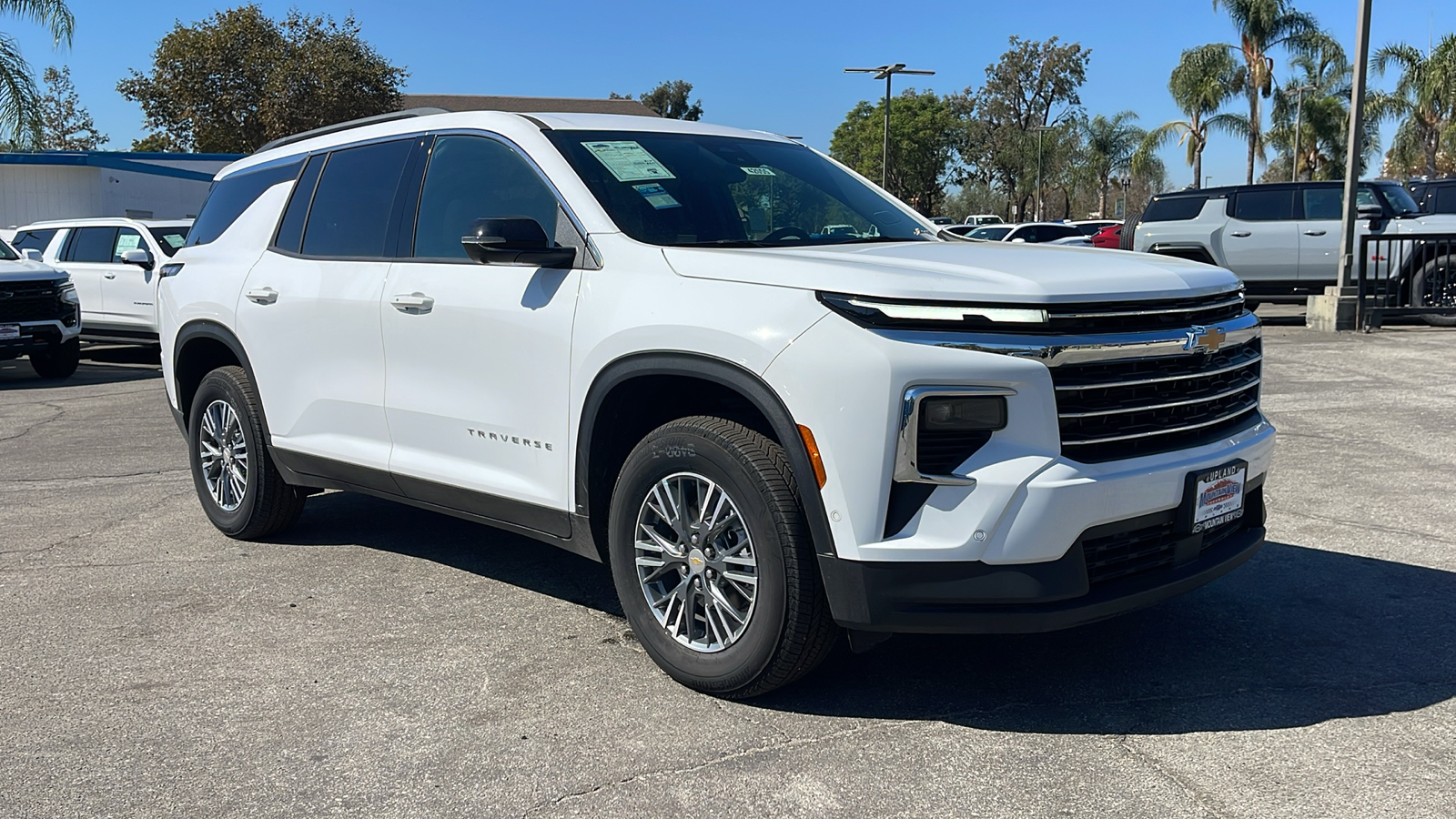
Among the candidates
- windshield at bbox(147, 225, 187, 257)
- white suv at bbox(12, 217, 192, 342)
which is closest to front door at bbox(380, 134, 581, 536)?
white suv at bbox(12, 217, 192, 342)

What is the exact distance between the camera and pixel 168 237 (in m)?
15.5

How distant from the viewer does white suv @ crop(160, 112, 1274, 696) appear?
3.38m

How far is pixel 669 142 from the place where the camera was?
4.80 m

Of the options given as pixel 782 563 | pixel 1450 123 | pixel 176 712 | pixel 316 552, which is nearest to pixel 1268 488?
pixel 782 563

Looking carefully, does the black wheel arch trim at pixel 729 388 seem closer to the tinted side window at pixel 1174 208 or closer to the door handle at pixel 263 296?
the door handle at pixel 263 296

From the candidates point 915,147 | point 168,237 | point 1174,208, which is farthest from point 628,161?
point 915,147

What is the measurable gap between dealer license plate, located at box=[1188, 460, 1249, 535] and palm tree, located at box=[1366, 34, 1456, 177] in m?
45.4

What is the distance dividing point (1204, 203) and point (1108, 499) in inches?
638

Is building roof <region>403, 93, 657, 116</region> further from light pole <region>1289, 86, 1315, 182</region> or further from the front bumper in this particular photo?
the front bumper

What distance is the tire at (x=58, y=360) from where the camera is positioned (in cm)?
1401

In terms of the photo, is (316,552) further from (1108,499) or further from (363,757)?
(1108,499)

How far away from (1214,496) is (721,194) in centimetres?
196

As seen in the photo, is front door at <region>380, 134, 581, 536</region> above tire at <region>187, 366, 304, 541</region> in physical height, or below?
above

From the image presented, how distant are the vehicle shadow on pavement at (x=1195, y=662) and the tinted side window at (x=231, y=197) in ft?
7.16
